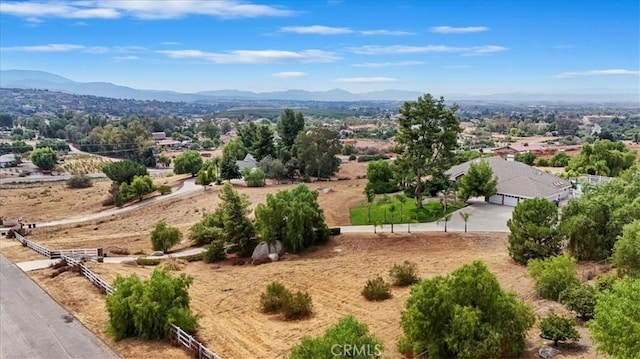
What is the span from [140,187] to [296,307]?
135 ft

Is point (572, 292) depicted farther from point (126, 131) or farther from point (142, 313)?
point (126, 131)

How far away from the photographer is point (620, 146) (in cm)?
7519

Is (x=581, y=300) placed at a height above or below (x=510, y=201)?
above

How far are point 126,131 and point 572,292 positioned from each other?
11171 centimetres

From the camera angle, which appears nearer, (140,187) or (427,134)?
(427,134)

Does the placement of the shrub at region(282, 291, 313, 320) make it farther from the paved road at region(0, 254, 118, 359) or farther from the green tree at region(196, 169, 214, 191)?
the green tree at region(196, 169, 214, 191)

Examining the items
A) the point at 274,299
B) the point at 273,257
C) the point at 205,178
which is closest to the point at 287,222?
the point at 273,257

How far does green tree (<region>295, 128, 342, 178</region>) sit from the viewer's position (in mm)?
68750

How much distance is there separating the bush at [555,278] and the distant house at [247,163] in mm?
51911

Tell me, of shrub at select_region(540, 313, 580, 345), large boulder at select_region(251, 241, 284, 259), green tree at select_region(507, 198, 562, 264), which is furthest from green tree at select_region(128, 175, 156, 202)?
shrub at select_region(540, 313, 580, 345)

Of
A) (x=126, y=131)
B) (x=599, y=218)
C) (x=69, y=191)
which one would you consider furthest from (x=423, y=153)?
(x=126, y=131)

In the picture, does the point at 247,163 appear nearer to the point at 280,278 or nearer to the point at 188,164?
the point at 188,164

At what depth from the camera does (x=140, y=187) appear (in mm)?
59281

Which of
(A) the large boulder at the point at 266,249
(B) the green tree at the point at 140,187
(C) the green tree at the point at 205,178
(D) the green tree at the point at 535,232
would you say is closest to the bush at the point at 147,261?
(A) the large boulder at the point at 266,249
